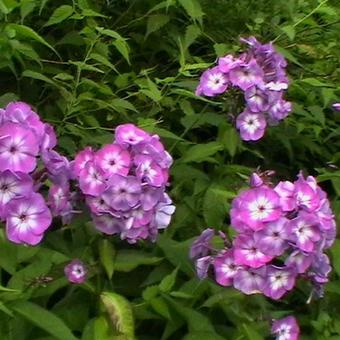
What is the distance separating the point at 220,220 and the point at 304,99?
3.09 feet

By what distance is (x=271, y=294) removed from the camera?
6.13 feet

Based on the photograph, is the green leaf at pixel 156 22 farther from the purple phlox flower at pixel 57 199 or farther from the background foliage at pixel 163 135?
the purple phlox flower at pixel 57 199

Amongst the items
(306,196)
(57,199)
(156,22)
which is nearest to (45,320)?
(57,199)

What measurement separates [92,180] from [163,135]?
57cm

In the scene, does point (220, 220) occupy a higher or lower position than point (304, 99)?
higher

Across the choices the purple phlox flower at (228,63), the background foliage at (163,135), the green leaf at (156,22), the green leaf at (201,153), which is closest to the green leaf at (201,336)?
the background foliage at (163,135)

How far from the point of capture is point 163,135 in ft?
7.84

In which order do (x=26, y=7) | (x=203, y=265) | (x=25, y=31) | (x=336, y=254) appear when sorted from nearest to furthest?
(x=203, y=265)
(x=336, y=254)
(x=25, y=31)
(x=26, y=7)

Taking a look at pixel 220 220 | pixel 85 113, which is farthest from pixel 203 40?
pixel 220 220

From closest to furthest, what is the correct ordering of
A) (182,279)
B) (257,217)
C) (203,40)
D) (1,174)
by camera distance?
(1,174) → (257,217) → (182,279) → (203,40)

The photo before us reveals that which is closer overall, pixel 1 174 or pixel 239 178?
pixel 1 174

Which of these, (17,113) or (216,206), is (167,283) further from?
(17,113)

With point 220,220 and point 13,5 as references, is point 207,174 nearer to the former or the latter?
point 220,220

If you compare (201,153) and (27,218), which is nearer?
(27,218)
